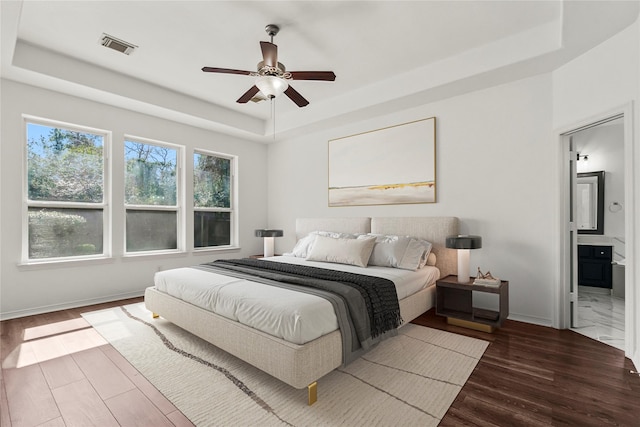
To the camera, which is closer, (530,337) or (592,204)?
(530,337)

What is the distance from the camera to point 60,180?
3.92m

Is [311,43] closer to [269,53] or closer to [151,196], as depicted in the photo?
[269,53]

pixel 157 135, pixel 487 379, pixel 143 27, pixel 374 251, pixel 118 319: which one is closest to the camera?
pixel 487 379

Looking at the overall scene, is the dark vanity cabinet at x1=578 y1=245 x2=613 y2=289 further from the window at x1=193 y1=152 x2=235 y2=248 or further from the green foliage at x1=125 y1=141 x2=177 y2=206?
the green foliage at x1=125 y1=141 x2=177 y2=206

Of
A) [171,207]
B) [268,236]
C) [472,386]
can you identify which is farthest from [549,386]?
[171,207]

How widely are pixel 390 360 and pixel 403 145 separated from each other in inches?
114

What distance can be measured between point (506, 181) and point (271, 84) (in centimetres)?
281

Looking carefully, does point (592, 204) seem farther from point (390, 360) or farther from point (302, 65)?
point (302, 65)

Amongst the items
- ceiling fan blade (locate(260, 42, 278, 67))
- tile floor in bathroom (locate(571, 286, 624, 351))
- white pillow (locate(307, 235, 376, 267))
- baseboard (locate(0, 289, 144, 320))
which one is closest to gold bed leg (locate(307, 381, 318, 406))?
white pillow (locate(307, 235, 376, 267))

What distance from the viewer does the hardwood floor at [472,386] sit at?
1.77 meters

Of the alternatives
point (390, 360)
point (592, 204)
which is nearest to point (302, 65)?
point (390, 360)

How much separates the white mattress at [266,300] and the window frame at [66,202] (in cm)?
160

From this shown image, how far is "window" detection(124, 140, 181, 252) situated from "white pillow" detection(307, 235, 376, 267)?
2.54m

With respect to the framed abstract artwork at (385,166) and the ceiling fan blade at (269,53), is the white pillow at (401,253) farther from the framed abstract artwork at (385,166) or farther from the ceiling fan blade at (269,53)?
the ceiling fan blade at (269,53)
